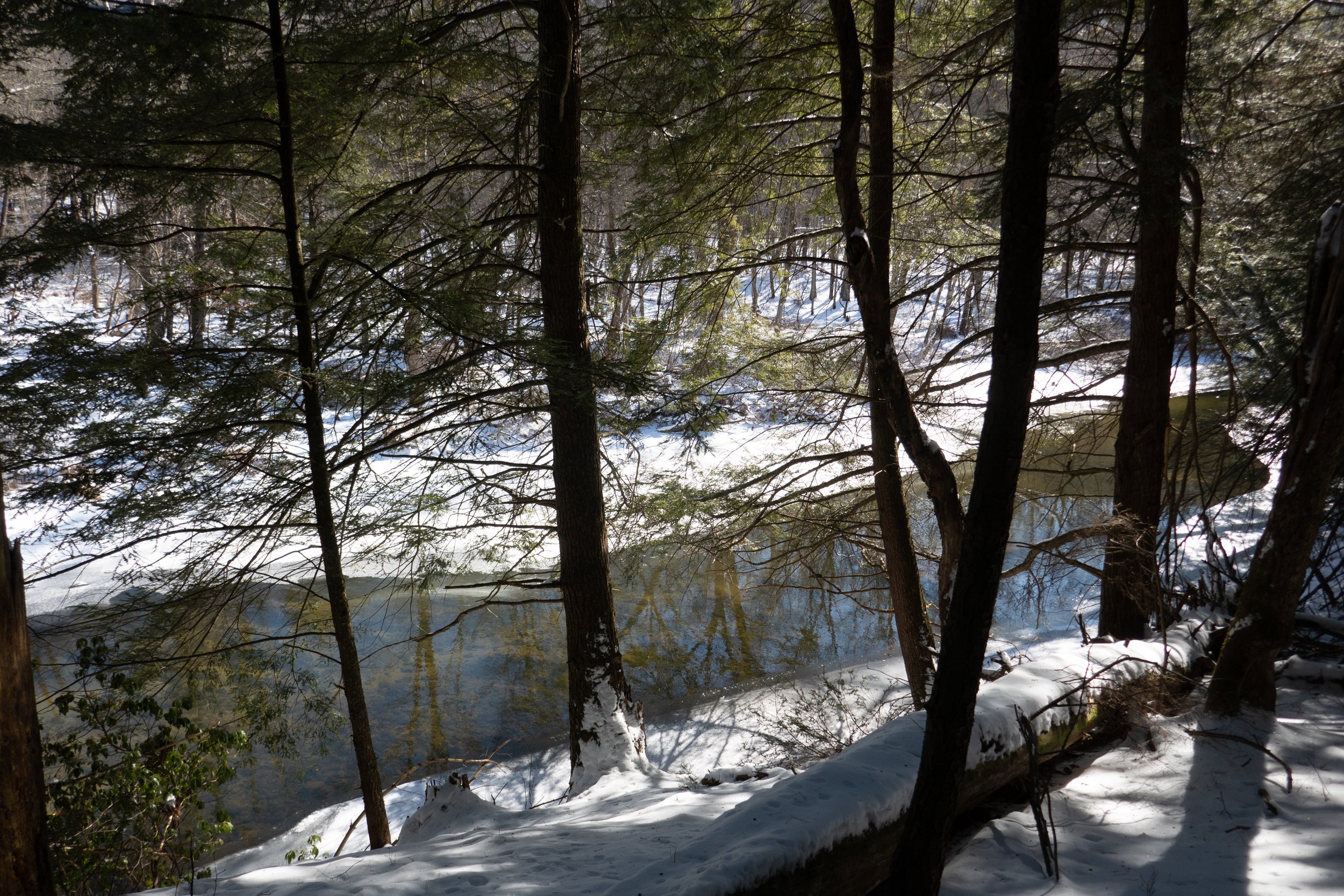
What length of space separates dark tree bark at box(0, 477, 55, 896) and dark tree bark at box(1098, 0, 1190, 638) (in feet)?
21.4

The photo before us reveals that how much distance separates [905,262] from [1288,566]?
456cm

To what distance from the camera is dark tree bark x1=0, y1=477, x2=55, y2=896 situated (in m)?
2.79

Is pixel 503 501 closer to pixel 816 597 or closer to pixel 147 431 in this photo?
pixel 147 431

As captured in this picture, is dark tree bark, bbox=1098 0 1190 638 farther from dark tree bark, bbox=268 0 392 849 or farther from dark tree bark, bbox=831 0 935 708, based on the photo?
dark tree bark, bbox=268 0 392 849

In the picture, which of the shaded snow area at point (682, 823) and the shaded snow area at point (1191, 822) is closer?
the shaded snow area at point (682, 823)

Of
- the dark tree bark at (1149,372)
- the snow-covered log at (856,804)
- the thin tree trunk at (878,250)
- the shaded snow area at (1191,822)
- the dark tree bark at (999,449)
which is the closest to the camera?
the dark tree bark at (999,449)

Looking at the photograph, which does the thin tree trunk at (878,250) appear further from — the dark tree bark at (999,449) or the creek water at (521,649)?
the dark tree bark at (999,449)

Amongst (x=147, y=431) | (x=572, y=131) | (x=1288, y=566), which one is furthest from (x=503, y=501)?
(x=1288, y=566)

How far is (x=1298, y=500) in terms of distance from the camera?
4840 mm

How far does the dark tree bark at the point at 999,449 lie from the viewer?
274 centimetres

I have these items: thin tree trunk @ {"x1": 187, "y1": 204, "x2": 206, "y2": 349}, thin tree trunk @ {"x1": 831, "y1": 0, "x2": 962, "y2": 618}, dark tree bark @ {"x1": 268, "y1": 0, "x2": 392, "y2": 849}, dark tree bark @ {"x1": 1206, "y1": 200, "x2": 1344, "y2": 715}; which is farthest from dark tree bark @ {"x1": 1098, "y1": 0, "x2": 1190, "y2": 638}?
thin tree trunk @ {"x1": 187, "y1": 204, "x2": 206, "y2": 349}

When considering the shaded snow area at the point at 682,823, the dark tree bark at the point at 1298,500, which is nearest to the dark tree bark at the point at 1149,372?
the shaded snow area at the point at 682,823

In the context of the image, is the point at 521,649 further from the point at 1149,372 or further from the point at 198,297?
the point at 1149,372

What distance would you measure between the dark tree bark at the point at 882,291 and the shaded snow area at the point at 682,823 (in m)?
1.65
